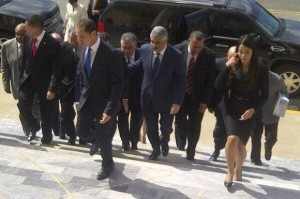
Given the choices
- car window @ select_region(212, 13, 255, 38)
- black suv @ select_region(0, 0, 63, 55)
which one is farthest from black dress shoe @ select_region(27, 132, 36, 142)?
black suv @ select_region(0, 0, 63, 55)

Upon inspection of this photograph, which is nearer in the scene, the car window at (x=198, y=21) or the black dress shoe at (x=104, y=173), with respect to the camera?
the black dress shoe at (x=104, y=173)

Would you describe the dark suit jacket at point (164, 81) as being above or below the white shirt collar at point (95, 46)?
below

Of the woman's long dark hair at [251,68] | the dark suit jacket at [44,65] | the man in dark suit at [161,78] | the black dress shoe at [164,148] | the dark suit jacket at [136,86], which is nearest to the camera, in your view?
the woman's long dark hair at [251,68]

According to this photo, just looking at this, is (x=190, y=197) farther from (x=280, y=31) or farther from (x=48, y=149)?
(x=280, y=31)

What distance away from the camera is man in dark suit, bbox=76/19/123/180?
5.15m

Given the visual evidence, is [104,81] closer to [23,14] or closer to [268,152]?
[268,152]

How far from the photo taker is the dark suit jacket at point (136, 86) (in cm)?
632

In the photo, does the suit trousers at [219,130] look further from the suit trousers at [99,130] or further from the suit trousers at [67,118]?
the suit trousers at [67,118]

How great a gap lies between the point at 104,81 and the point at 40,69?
1.37 m

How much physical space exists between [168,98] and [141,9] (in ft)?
13.0

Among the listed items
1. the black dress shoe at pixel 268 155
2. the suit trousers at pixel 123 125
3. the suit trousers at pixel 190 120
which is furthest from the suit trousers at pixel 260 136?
the suit trousers at pixel 123 125

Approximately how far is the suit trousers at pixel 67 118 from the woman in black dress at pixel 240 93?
208cm

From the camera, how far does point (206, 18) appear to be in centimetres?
951

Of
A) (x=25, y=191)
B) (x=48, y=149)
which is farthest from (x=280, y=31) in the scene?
(x=25, y=191)
